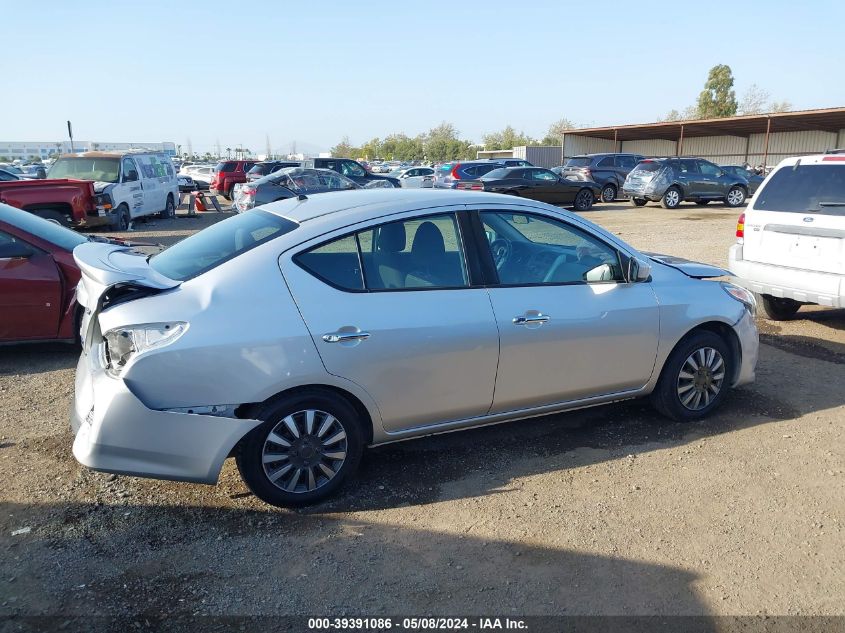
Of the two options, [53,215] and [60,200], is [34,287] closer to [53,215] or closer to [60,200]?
[60,200]

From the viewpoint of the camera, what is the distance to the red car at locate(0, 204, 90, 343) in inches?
236

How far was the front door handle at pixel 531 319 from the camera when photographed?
400 cm

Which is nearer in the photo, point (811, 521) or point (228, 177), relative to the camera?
point (811, 521)

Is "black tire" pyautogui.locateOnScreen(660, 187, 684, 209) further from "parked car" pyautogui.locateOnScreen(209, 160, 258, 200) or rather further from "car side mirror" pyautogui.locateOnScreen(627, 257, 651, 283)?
"car side mirror" pyautogui.locateOnScreen(627, 257, 651, 283)

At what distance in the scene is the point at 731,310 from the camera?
4.79 meters

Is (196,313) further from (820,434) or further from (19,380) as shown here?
(820,434)

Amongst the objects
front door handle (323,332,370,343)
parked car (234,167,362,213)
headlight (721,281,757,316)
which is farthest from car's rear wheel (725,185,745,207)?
front door handle (323,332,370,343)

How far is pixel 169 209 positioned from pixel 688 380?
18345 mm

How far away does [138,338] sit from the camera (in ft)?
10.9

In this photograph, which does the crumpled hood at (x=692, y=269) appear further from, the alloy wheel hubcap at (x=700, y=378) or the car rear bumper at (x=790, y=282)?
the car rear bumper at (x=790, y=282)

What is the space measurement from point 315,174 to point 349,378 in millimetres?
15886

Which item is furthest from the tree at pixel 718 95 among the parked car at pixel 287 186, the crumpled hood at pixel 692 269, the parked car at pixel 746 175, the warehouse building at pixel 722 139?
the crumpled hood at pixel 692 269

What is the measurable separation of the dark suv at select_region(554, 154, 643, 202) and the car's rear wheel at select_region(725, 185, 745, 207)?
12.6 ft

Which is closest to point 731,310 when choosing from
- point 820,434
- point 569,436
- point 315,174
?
point 820,434
